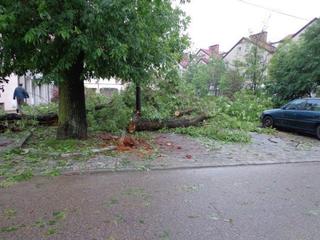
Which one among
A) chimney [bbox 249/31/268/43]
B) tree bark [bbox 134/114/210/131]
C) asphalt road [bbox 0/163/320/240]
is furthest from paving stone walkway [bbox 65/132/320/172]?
chimney [bbox 249/31/268/43]

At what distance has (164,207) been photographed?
15.1 ft

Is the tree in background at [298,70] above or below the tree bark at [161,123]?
above

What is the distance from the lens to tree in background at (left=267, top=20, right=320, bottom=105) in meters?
15.5

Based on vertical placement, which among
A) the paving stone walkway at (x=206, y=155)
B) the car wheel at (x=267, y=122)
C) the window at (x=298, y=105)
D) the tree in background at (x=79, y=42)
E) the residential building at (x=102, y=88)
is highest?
the tree in background at (x=79, y=42)

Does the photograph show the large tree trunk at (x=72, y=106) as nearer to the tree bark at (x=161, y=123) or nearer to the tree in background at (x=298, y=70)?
the tree bark at (x=161, y=123)

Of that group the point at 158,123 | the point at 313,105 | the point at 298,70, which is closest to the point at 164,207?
the point at 158,123

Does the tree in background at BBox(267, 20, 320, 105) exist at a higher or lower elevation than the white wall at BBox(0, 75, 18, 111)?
higher

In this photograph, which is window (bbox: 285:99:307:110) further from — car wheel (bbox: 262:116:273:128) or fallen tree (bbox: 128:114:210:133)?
fallen tree (bbox: 128:114:210:133)

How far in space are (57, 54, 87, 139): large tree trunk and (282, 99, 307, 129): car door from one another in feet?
26.5

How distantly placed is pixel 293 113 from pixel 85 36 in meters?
9.06

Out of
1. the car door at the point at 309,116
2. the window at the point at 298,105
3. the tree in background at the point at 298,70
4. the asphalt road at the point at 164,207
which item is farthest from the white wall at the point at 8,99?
the car door at the point at 309,116

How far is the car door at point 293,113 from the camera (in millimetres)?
12203

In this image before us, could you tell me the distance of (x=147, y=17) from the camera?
748 centimetres

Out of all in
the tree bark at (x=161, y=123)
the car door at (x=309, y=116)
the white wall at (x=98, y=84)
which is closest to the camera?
the white wall at (x=98, y=84)
